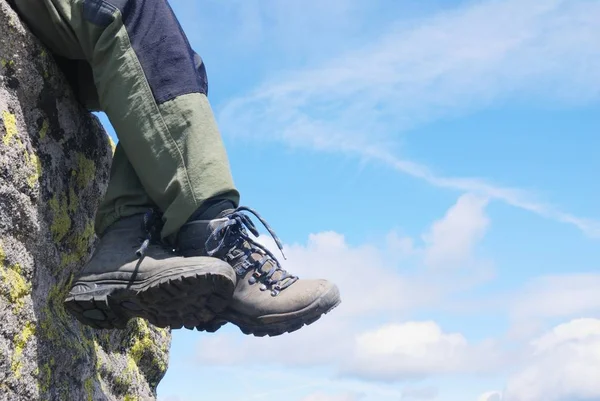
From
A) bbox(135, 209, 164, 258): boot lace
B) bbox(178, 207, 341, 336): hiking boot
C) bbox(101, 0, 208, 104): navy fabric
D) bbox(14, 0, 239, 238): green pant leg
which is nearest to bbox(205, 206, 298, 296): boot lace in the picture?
bbox(178, 207, 341, 336): hiking boot

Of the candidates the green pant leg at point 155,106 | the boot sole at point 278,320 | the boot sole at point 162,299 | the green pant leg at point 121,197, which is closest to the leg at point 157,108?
the green pant leg at point 155,106

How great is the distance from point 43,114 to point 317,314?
4.65ft

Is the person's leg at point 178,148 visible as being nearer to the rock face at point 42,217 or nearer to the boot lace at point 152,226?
the boot lace at point 152,226

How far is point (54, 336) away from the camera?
118 inches

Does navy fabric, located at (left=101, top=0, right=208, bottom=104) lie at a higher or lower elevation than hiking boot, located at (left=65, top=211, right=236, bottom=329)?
higher

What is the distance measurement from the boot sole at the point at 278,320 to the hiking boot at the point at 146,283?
103mm

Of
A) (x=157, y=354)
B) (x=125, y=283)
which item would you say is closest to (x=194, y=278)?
(x=125, y=283)

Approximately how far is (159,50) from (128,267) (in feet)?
2.75

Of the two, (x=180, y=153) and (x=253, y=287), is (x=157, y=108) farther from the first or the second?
(x=253, y=287)

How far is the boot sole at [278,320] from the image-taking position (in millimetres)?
2842

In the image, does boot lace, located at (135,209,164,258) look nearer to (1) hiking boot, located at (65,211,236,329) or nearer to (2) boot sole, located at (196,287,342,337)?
(1) hiking boot, located at (65,211,236,329)

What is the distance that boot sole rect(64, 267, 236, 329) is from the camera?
8.61 ft

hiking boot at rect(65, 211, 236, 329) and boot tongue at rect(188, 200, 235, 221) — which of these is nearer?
hiking boot at rect(65, 211, 236, 329)

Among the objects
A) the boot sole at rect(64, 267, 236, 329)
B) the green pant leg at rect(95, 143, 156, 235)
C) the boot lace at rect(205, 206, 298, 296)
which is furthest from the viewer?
the green pant leg at rect(95, 143, 156, 235)
